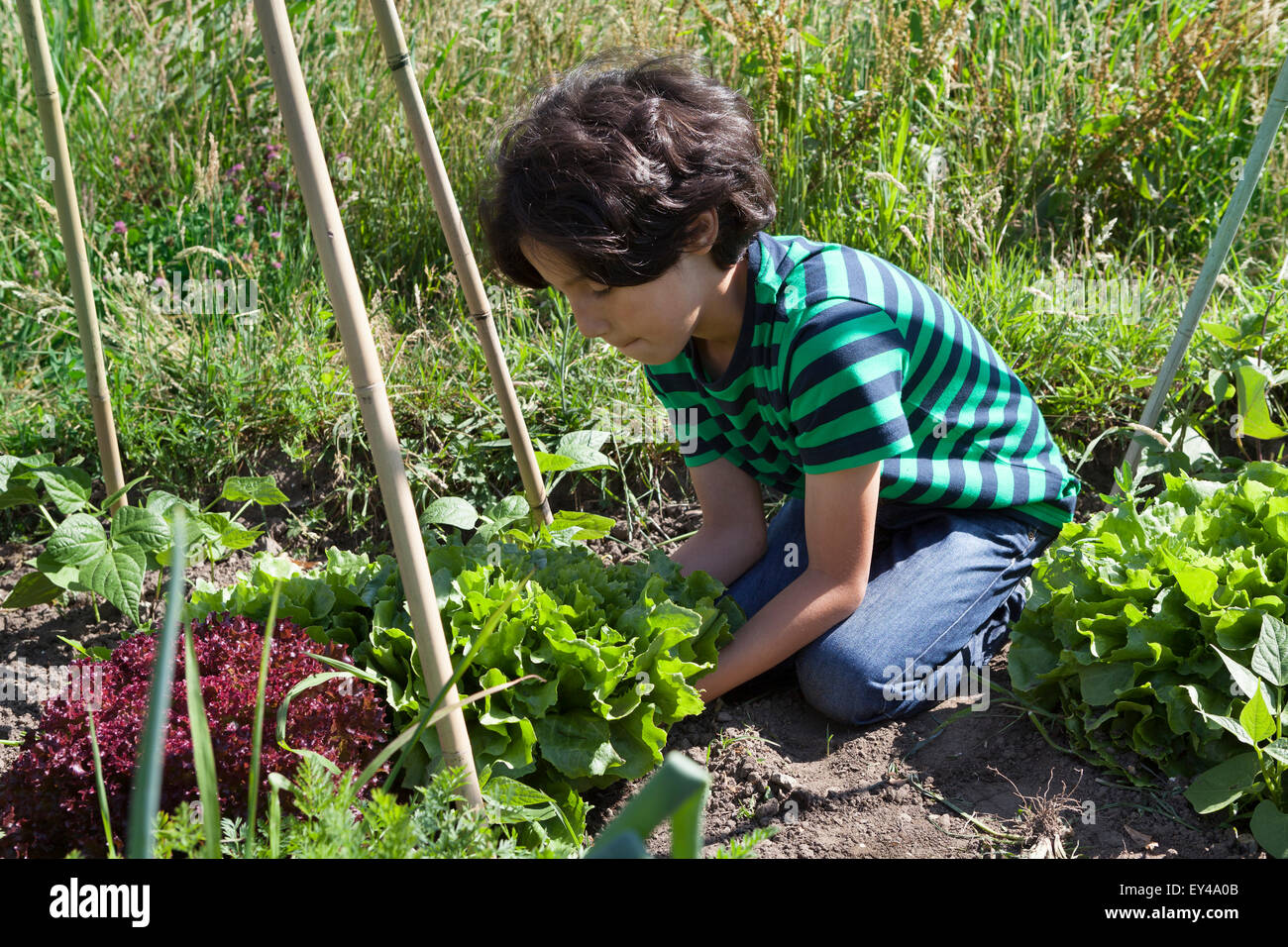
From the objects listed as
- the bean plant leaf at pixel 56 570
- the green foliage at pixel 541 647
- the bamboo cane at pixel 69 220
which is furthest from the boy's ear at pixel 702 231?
the bean plant leaf at pixel 56 570

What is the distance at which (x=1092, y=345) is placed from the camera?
2885 mm

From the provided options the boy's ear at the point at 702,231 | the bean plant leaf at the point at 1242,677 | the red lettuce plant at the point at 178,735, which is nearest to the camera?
the red lettuce plant at the point at 178,735

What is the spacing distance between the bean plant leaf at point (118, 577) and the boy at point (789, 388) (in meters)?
0.91

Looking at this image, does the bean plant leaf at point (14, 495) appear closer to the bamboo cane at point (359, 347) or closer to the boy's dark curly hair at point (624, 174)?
the boy's dark curly hair at point (624, 174)

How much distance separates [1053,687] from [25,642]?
2.14 m

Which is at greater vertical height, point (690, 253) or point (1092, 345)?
point (690, 253)

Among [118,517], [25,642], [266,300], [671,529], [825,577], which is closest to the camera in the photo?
[825,577]

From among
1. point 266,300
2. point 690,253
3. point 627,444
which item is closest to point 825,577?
point 690,253

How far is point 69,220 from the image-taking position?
86.2 inches

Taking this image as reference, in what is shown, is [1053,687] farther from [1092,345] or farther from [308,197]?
[308,197]

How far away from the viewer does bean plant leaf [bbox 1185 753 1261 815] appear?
167cm

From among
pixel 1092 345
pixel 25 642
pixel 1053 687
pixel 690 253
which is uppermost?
pixel 690 253

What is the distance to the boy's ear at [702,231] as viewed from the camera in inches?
73.7
